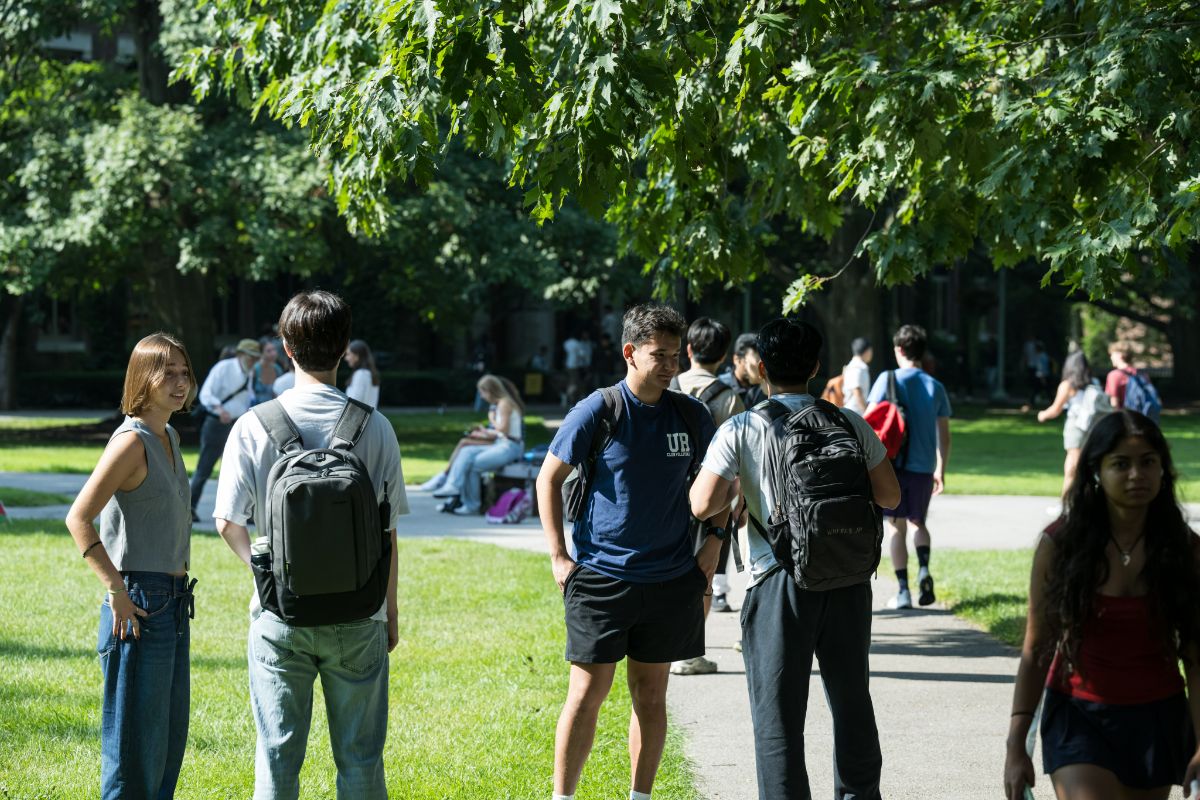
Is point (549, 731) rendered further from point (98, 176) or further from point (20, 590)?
point (98, 176)

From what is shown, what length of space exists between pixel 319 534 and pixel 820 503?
5.22 ft

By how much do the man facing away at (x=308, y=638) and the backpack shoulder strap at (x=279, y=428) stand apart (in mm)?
22

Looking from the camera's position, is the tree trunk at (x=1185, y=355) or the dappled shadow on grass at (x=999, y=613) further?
the tree trunk at (x=1185, y=355)

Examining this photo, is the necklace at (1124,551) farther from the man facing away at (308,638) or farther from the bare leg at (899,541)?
the bare leg at (899,541)

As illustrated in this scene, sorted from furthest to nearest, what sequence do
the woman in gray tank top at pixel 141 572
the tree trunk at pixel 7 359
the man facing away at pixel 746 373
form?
the tree trunk at pixel 7 359, the man facing away at pixel 746 373, the woman in gray tank top at pixel 141 572

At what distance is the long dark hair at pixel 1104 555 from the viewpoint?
3.60 m

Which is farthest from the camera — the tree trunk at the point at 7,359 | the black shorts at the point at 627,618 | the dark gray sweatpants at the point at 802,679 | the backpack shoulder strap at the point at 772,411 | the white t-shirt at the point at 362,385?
the tree trunk at the point at 7,359

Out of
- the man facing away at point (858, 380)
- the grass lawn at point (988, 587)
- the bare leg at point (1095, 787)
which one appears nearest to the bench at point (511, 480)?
the man facing away at point (858, 380)

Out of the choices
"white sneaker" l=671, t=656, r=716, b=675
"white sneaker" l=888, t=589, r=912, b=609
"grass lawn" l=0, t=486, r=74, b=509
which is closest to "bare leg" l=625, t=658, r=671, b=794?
"white sneaker" l=671, t=656, r=716, b=675

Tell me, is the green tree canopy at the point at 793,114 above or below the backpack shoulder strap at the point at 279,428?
above

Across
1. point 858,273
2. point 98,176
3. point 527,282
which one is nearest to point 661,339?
point 98,176

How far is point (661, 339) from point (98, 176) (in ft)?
62.3

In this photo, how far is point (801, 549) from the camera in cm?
462

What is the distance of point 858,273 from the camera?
89.3ft
